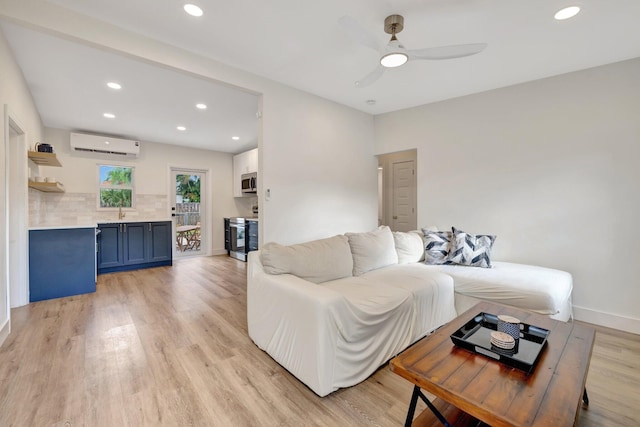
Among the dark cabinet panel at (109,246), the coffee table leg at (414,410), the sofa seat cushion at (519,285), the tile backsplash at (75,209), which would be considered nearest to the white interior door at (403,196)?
the sofa seat cushion at (519,285)

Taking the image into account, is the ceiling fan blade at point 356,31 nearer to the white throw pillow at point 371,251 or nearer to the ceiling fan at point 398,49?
the ceiling fan at point 398,49

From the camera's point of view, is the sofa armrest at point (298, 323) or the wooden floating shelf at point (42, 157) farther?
the wooden floating shelf at point (42, 157)

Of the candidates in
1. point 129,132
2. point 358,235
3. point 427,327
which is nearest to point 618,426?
point 427,327

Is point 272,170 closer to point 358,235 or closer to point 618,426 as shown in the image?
point 358,235

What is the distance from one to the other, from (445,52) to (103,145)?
5.71 metres

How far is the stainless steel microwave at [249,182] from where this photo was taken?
581 cm

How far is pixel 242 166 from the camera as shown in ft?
20.8

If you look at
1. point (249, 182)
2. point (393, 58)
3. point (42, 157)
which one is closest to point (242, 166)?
point (249, 182)

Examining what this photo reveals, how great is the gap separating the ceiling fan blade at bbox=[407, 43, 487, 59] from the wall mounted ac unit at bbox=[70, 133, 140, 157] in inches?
210

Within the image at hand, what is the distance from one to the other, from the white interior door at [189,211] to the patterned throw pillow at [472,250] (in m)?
5.39

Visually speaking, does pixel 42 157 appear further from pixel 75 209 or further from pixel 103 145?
pixel 75 209

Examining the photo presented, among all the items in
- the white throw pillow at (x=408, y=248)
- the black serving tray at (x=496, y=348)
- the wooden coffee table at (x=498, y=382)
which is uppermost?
the white throw pillow at (x=408, y=248)

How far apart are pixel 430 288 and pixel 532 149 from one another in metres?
2.10

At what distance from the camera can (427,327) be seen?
2.38 metres
